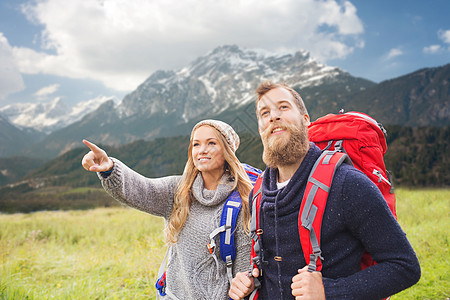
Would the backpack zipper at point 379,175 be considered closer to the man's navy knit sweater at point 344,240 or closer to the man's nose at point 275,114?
the man's navy knit sweater at point 344,240

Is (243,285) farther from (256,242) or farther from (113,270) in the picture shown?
(113,270)

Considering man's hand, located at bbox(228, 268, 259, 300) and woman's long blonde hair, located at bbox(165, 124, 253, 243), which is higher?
woman's long blonde hair, located at bbox(165, 124, 253, 243)

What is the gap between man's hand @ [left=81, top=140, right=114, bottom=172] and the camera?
2.34 meters

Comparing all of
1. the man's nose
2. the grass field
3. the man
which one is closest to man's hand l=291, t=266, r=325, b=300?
the man

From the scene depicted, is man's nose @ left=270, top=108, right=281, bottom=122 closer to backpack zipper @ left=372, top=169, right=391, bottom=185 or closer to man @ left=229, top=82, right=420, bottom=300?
man @ left=229, top=82, right=420, bottom=300

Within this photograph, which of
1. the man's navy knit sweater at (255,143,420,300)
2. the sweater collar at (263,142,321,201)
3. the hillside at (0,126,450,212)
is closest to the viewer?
the man's navy knit sweater at (255,143,420,300)

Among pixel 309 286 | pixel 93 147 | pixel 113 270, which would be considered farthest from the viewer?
pixel 113 270

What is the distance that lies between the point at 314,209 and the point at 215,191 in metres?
1.22

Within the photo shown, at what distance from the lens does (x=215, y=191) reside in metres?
2.70

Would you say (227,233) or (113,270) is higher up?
(227,233)

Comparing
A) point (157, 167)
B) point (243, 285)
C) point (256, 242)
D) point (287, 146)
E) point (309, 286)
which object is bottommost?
point (157, 167)

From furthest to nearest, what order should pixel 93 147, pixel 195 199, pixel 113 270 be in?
pixel 113 270
pixel 195 199
pixel 93 147

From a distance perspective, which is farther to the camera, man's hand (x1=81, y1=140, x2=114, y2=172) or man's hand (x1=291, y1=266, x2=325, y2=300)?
man's hand (x1=81, y1=140, x2=114, y2=172)

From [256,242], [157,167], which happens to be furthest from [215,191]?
[157,167]
